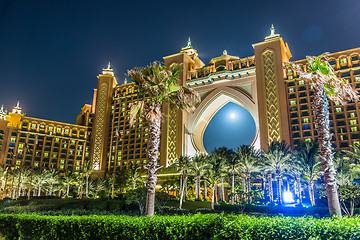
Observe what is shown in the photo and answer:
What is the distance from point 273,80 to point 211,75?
1672cm

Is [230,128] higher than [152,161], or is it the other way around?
[230,128]

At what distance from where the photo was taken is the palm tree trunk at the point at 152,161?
17562mm

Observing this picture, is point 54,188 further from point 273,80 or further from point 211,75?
point 273,80

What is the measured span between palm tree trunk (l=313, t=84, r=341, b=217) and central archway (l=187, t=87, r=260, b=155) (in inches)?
2263

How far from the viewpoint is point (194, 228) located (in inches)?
417

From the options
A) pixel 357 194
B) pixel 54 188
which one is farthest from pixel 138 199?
pixel 54 188

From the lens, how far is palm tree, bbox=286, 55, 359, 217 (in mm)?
16422

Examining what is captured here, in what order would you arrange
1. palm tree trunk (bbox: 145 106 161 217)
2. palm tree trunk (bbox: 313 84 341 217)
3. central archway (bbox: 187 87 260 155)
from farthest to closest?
1. central archway (bbox: 187 87 260 155)
2. palm tree trunk (bbox: 145 106 161 217)
3. palm tree trunk (bbox: 313 84 341 217)

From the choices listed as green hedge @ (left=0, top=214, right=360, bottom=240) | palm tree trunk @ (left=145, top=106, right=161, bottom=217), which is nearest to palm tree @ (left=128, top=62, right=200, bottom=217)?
palm tree trunk @ (left=145, top=106, right=161, bottom=217)

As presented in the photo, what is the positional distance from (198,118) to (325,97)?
210 feet

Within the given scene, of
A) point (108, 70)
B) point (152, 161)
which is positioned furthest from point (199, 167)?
point (108, 70)

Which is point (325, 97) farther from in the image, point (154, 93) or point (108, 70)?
point (108, 70)

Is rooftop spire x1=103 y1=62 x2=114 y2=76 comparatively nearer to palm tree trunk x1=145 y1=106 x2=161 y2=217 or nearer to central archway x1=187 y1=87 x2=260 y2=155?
central archway x1=187 y1=87 x2=260 y2=155

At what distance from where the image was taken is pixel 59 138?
112 m
